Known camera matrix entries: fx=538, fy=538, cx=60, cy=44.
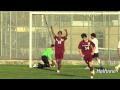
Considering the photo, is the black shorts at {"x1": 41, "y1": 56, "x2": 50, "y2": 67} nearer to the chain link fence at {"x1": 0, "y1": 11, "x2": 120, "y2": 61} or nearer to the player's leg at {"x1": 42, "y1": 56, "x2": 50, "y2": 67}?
the player's leg at {"x1": 42, "y1": 56, "x2": 50, "y2": 67}

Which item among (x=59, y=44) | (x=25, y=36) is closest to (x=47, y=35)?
(x=25, y=36)

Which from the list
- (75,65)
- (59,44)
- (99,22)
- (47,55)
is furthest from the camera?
(99,22)

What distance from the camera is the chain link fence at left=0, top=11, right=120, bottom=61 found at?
36.7m

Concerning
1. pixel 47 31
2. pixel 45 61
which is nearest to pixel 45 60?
pixel 45 61

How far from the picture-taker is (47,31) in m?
36.5

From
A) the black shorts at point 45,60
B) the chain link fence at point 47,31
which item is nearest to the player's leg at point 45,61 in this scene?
the black shorts at point 45,60

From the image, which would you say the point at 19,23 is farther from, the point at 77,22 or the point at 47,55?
the point at 47,55

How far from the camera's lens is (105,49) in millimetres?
37062

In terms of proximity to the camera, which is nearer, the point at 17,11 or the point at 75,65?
the point at 75,65

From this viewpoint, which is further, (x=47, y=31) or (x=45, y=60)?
(x=47, y=31)

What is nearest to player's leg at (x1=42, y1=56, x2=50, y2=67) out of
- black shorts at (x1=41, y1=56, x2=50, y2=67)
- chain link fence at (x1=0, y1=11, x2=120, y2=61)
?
black shorts at (x1=41, y1=56, x2=50, y2=67)

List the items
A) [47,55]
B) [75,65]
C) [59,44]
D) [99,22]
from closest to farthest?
1. [59,44]
2. [47,55]
3. [75,65]
4. [99,22]

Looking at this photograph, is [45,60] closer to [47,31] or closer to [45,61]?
[45,61]

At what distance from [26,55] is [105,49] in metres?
5.45
